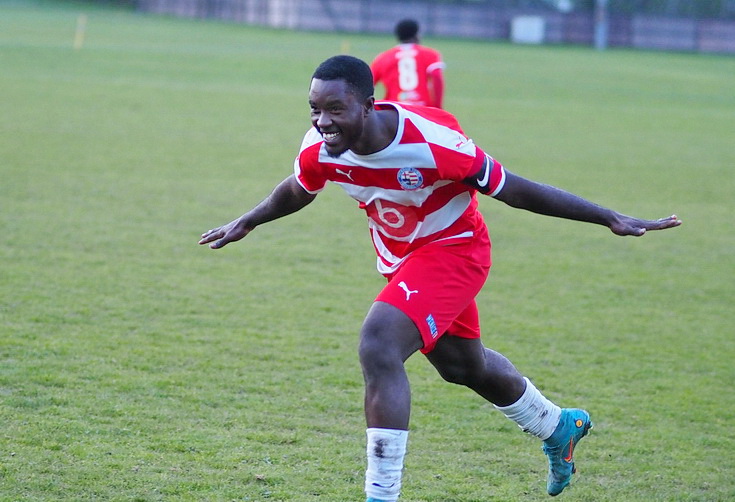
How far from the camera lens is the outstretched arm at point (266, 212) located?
494 cm

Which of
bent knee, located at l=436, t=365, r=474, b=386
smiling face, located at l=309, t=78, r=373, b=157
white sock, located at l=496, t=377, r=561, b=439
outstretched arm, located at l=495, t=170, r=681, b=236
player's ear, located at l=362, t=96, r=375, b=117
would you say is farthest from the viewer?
white sock, located at l=496, t=377, r=561, b=439

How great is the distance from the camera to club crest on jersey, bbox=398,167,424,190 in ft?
14.7

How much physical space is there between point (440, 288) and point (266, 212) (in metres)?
1.07

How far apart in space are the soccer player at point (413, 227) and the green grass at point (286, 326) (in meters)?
0.62

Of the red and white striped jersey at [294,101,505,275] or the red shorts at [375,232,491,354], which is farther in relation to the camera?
the red and white striped jersey at [294,101,505,275]

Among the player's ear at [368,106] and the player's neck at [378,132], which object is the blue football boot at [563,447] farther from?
the player's ear at [368,106]

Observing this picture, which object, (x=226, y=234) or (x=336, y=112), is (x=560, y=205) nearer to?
(x=336, y=112)

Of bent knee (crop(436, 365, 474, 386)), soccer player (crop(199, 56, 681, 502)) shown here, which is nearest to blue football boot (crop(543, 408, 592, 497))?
soccer player (crop(199, 56, 681, 502))

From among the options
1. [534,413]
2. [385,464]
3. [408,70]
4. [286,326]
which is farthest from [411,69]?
[385,464]

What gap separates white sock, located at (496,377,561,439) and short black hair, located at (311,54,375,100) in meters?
1.73

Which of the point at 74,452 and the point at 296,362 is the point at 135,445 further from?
the point at 296,362

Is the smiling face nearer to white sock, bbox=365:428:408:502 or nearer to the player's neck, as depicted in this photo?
the player's neck

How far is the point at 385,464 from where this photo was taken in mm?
3959

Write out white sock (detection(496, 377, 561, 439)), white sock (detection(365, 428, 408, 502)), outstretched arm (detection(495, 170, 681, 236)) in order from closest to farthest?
white sock (detection(365, 428, 408, 502)), outstretched arm (detection(495, 170, 681, 236)), white sock (detection(496, 377, 561, 439))
